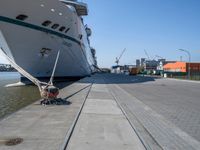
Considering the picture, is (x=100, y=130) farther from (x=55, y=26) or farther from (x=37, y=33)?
(x=55, y=26)

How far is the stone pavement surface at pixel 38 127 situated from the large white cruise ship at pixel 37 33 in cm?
1230

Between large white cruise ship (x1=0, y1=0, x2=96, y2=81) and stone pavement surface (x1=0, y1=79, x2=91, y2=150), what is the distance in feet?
40.4

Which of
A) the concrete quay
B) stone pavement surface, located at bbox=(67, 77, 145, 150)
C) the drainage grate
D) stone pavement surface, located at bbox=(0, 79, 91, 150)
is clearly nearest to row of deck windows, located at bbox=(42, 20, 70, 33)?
stone pavement surface, located at bbox=(0, 79, 91, 150)

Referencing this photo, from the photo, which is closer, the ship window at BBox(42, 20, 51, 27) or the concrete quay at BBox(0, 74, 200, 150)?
the concrete quay at BBox(0, 74, 200, 150)

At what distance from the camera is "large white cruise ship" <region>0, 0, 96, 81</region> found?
824 inches

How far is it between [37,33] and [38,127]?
56.0 ft

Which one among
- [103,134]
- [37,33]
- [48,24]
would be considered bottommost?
[103,134]

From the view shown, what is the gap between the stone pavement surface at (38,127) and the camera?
5797 mm

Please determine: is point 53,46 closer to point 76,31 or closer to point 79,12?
point 76,31

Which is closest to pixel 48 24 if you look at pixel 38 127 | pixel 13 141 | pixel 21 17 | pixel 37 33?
pixel 37 33

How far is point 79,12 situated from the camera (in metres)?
36.1

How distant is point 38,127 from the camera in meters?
7.34

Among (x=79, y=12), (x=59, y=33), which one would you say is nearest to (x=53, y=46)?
(x=59, y=33)

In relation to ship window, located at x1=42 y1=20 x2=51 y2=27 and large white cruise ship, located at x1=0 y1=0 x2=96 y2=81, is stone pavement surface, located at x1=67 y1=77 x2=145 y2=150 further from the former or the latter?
ship window, located at x1=42 y1=20 x2=51 y2=27
